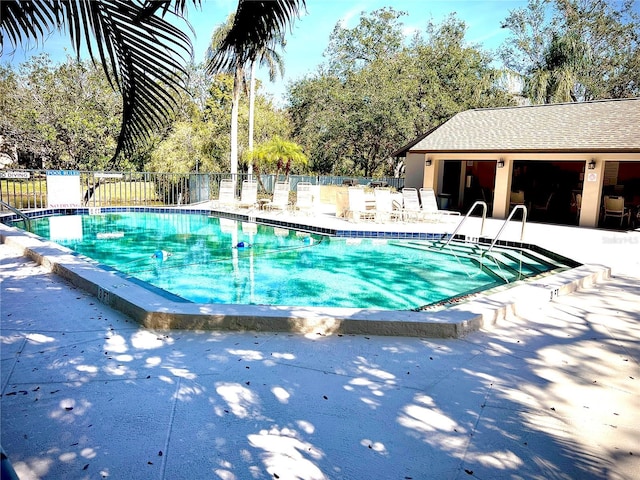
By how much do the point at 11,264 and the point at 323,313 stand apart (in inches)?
206

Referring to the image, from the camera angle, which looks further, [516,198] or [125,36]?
[516,198]

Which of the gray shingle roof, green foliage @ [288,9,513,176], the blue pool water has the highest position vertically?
green foliage @ [288,9,513,176]

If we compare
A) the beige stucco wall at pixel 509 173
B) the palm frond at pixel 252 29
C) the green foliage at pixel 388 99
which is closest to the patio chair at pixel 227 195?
the beige stucco wall at pixel 509 173

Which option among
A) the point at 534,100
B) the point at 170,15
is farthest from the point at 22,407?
the point at 534,100

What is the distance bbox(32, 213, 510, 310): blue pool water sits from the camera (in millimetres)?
7078

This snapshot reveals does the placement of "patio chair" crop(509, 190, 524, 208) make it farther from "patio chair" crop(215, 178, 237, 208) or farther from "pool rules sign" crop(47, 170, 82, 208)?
"pool rules sign" crop(47, 170, 82, 208)

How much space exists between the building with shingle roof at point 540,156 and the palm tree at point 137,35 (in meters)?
13.9

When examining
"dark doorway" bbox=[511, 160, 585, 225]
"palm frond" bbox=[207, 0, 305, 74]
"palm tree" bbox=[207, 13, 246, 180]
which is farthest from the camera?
"dark doorway" bbox=[511, 160, 585, 225]

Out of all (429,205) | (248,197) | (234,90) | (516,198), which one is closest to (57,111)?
(234,90)

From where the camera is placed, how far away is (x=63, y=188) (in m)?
15.4

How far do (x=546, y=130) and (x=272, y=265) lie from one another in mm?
11846

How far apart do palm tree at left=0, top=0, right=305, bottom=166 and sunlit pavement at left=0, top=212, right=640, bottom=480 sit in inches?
61.7

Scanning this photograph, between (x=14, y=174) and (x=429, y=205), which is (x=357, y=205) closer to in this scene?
(x=429, y=205)

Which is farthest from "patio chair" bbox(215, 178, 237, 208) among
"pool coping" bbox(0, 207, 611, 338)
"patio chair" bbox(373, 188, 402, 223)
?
"pool coping" bbox(0, 207, 611, 338)
